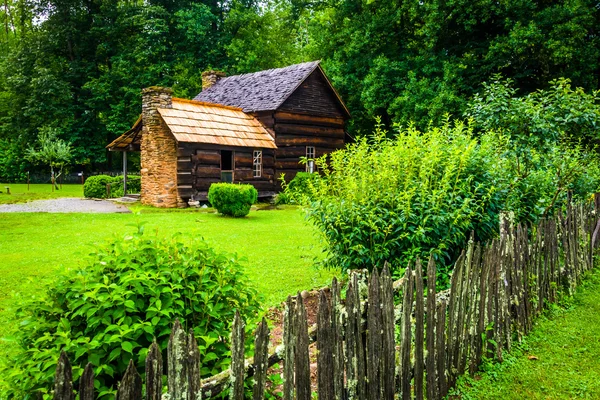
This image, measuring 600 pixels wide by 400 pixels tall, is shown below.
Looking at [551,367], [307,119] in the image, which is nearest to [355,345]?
[551,367]

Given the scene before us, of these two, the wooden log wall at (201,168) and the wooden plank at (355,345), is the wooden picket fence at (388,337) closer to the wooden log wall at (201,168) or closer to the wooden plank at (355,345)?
the wooden plank at (355,345)

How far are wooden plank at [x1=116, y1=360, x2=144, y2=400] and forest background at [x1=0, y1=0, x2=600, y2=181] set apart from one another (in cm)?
1882

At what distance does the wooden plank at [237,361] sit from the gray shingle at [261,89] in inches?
936

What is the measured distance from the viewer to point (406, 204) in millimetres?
5668

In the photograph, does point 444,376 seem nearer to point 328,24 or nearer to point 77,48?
point 328,24

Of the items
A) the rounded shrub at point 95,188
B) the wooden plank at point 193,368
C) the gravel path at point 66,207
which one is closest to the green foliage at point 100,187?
the rounded shrub at point 95,188

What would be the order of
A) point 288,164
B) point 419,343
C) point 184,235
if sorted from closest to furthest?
point 419,343, point 184,235, point 288,164

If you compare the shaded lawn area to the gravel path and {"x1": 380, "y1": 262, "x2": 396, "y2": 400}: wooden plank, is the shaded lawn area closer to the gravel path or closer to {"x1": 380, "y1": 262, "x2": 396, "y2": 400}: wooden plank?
{"x1": 380, "y1": 262, "x2": 396, "y2": 400}: wooden plank

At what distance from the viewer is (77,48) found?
41.5 meters

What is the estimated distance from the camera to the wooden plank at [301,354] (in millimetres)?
2578

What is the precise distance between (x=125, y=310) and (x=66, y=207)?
2102cm

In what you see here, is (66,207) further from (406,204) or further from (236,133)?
(406,204)

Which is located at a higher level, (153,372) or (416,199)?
(416,199)

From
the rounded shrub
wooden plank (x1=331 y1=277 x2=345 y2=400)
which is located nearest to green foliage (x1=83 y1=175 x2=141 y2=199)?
the rounded shrub
